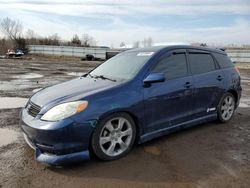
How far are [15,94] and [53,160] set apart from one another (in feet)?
20.6

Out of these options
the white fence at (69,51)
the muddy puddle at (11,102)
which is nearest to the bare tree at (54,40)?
the white fence at (69,51)

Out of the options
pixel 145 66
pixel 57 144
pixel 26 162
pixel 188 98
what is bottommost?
pixel 26 162

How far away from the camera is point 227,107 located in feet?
20.5

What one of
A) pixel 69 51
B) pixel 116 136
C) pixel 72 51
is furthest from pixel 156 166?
pixel 69 51

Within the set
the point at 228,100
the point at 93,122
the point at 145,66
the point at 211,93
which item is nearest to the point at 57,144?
the point at 93,122

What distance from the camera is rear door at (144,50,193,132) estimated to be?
4605 millimetres

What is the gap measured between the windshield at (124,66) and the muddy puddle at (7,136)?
171 centimetres

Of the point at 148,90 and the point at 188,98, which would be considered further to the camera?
the point at 188,98

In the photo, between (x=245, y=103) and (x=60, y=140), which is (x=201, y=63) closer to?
(x=60, y=140)

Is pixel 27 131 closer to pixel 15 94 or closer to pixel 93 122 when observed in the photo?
pixel 93 122

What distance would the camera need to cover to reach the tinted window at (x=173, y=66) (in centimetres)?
493

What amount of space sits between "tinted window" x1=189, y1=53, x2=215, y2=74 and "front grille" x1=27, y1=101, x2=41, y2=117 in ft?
9.08

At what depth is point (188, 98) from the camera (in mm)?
5184

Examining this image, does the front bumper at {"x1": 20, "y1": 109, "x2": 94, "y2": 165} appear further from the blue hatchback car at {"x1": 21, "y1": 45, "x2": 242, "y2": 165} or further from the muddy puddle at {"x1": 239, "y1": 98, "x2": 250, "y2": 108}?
the muddy puddle at {"x1": 239, "y1": 98, "x2": 250, "y2": 108}
